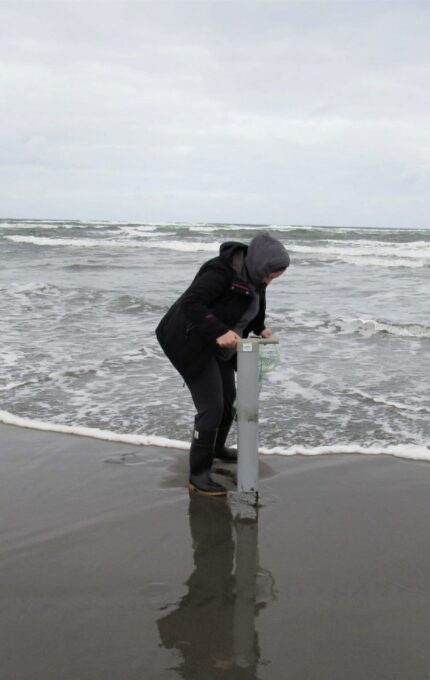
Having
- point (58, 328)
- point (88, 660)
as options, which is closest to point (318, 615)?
point (88, 660)

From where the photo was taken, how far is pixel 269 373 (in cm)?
679

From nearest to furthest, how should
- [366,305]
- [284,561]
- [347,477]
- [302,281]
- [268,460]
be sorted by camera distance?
1. [284,561]
2. [347,477]
3. [268,460]
4. [366,305]
5. [302,281]

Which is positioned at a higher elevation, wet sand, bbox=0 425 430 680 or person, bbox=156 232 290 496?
person, bbox=156 232 290 496

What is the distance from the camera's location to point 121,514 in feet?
11.5

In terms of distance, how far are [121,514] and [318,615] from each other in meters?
1.34

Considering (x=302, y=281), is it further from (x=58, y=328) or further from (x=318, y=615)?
(x=318, y=615)

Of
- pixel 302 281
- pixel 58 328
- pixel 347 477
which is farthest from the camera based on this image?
pixel 302 281

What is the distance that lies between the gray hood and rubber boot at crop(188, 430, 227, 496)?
104cm

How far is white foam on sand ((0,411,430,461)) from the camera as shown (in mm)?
4461

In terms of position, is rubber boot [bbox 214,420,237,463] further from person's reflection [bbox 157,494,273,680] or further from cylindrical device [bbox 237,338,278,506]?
person's reflection [bbox 157,494,273,680]

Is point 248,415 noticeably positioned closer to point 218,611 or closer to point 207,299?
point 207,299

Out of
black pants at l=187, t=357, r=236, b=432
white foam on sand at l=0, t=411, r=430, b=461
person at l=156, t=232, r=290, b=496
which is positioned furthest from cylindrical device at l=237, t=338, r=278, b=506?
white foam on sand at l=0, t=411, r=430, b=461

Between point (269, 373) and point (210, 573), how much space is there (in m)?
4.02

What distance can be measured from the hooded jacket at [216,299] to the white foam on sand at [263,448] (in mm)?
1191
